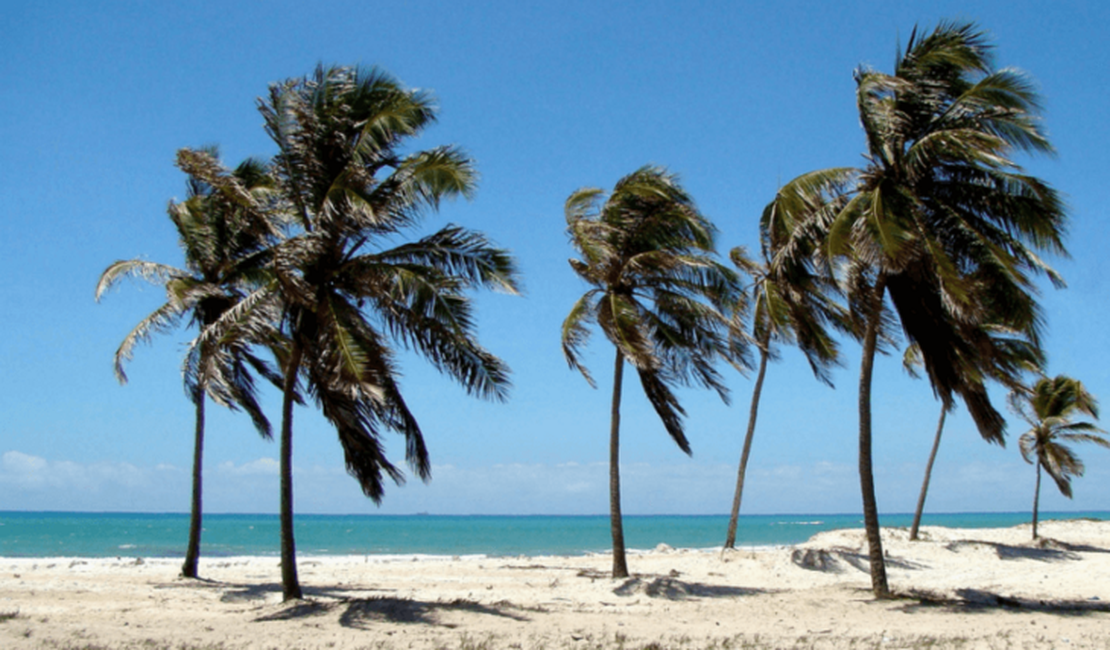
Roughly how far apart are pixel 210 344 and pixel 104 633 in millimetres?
3608

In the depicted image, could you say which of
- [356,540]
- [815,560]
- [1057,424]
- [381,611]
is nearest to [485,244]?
[381,611]

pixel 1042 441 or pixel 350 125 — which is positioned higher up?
pixel 350 125

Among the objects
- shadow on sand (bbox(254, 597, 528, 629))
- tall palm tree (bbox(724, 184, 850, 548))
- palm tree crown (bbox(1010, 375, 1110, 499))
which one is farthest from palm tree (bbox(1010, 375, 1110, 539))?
shadow on sand (bbox(254, 597, 528, 629))

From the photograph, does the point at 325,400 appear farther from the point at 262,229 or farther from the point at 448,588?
the point at 448,588

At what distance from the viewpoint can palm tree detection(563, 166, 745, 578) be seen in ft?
48.4

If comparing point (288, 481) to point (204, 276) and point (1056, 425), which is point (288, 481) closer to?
point (204, 276)

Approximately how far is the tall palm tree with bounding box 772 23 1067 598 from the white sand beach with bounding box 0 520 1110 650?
7.46ft

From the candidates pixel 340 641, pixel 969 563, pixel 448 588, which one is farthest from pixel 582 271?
pixel 969 563

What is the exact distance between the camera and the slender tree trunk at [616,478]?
49.0 ft

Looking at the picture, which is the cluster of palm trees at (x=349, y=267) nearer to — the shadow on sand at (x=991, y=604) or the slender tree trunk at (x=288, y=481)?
the slender tree trunk at (x=288, y=481)

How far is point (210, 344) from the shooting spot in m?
10.6

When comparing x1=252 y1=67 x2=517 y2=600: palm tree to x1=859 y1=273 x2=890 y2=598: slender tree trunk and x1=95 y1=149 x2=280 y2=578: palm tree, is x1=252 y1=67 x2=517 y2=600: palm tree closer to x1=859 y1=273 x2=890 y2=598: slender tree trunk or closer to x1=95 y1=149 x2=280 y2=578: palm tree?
x1=95 y1=149 x2=280 y2=578: palm tree

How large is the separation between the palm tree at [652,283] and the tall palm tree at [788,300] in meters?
1.08

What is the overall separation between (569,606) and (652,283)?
608 cm
